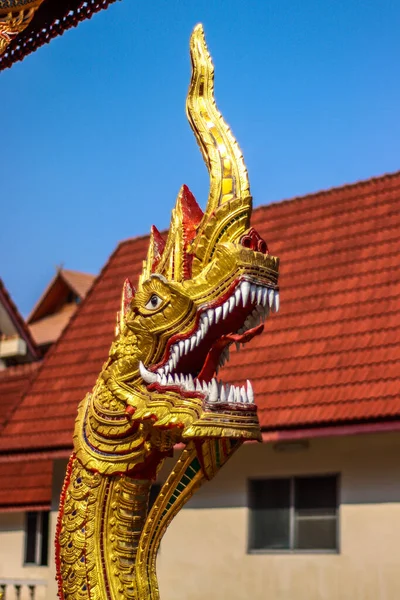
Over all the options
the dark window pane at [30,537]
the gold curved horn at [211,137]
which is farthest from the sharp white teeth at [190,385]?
the dark window pane at [30,537]

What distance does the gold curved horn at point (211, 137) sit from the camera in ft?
15.0

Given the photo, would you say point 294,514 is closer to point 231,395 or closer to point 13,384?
point 13,384

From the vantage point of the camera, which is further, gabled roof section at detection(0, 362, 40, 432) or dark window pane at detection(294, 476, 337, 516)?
gabled roof section at detection(0, 362, 40, 432)

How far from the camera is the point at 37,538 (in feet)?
39.8

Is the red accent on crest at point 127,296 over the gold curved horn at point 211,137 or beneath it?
beneath

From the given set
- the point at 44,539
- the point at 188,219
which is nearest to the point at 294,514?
the point at 44,539

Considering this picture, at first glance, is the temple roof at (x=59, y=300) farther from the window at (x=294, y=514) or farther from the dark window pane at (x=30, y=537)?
the window at (x=294, y=514)

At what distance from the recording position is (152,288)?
4.64m

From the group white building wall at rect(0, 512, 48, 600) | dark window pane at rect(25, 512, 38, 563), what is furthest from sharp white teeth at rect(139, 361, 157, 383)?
dark window pane at rect(25, 512, 38, 563)

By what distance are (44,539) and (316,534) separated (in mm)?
3568

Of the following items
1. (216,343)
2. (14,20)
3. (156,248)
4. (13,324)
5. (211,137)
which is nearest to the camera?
(216,343)

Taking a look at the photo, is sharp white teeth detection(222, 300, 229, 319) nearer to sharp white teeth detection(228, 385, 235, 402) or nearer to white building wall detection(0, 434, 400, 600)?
sharp white teeth detection(228, 385, 235, 402)

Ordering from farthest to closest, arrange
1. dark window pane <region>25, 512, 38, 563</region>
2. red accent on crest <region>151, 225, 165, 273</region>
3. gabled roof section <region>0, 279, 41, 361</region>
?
gabled roof section <region>0, 279, 41, 361</region>
dark window pane <region>25, 512, 38, 563</region>
red accent on crest <region>151, 225, 165, 273</region>

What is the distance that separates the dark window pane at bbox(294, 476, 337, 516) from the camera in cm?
952
